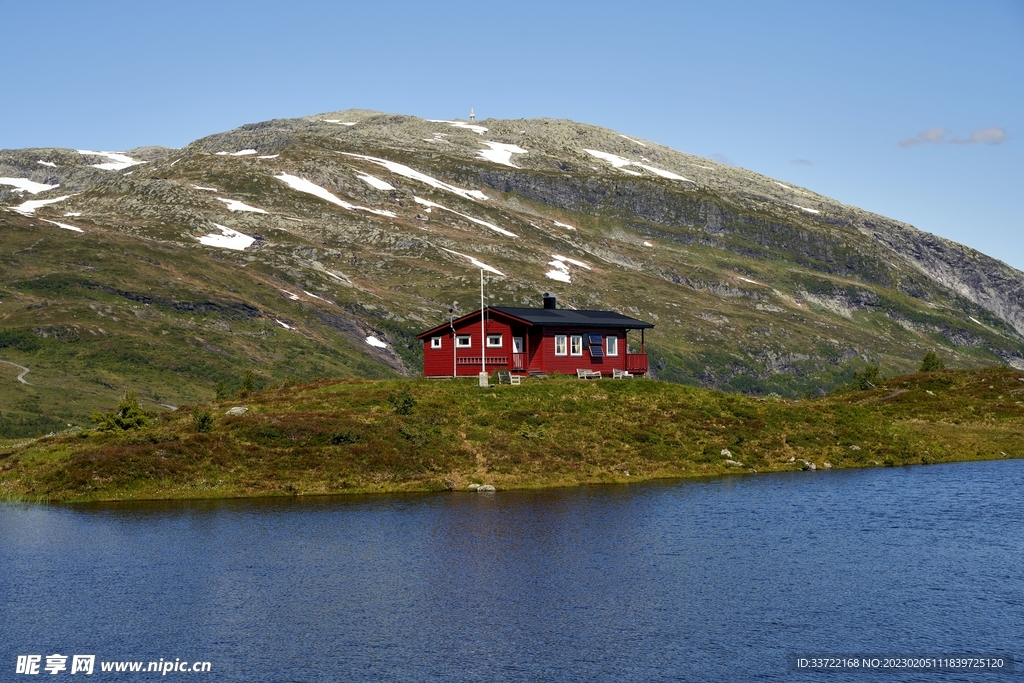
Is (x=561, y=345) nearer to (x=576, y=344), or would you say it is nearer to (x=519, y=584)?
(x=576, y=344)

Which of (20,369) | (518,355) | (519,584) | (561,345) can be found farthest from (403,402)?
(20,369)

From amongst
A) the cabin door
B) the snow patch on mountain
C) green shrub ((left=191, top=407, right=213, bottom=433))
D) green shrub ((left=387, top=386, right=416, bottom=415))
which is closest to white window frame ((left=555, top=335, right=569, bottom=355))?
the cabin door

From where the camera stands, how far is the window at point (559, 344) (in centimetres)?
8412

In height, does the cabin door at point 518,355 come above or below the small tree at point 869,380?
above

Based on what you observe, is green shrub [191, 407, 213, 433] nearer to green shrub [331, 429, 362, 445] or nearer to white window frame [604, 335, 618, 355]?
green shrub [331, 429, 362, 445]

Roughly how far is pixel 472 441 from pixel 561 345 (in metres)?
21.4

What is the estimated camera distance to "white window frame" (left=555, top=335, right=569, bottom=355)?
8412 cm

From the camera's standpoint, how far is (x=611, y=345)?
3457 inches

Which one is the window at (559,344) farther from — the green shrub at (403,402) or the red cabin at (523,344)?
the green shrub at (403,402)

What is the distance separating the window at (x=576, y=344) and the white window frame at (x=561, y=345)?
1.51 ft

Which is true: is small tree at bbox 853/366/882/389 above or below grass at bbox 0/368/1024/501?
above

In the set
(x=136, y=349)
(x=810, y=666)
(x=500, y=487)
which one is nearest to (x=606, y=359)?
(x=500, y=487)

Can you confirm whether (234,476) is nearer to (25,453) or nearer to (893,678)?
(25,453)

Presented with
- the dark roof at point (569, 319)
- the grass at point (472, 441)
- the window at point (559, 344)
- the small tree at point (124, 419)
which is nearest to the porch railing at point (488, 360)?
the dark roof at point (569, 319)
